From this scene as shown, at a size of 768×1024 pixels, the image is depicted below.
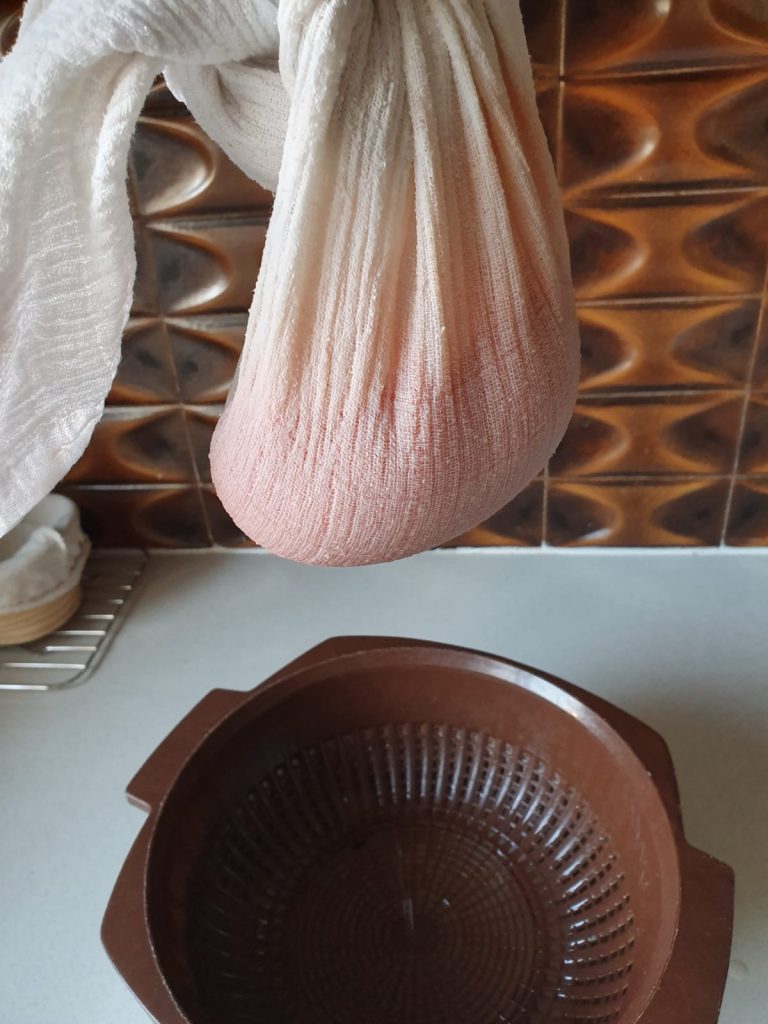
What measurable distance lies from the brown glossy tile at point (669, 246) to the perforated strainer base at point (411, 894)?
1.18 feet

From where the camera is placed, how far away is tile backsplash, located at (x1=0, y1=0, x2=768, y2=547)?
1.81 feet

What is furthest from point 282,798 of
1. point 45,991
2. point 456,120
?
point 456,120

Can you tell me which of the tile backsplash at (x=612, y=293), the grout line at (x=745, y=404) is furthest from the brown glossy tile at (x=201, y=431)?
the grout line at (x=745, y=404)

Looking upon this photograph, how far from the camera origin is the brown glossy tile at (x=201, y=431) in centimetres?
74

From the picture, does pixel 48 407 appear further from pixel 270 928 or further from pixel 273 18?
pixel 270 928

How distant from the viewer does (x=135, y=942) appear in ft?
1.44

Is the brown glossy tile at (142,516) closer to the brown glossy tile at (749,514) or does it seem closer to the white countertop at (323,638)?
the white countertop at (323,638)

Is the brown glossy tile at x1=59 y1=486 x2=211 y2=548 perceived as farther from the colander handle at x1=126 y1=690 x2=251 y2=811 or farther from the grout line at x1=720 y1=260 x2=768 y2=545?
the grout line at x1=720 y1=260 x2=768 y2=545

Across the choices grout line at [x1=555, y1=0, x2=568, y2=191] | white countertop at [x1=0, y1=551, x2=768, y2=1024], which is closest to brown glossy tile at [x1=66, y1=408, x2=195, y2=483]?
white countertop at [x1=0, y1=551, x2=768, y2=1024]

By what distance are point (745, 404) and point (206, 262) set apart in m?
0.45

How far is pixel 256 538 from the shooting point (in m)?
0.40

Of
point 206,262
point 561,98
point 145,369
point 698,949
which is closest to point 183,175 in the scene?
point 206,262

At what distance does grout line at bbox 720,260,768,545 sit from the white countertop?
2.0 inches

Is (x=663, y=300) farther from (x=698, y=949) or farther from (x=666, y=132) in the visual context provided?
(x=698, y=949)
